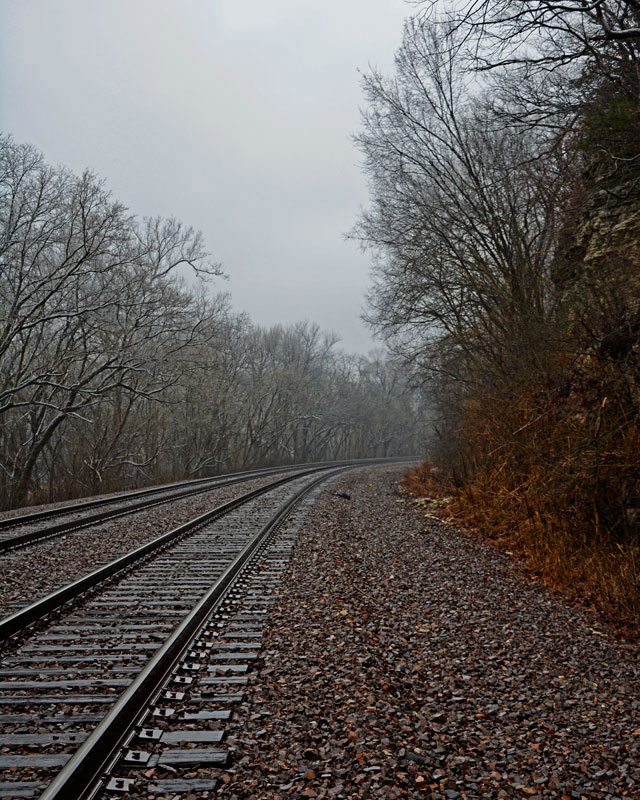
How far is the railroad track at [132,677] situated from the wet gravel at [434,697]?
0.88 ft


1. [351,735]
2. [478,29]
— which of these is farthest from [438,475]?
[351,735]

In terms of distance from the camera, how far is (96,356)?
2166 cm

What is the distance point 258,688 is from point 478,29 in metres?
7.11

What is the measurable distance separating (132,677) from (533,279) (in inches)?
466

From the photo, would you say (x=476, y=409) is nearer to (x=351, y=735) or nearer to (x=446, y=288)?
(x=446, y=288)

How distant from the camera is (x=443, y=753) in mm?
3518

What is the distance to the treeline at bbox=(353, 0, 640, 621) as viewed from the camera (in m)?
7.50

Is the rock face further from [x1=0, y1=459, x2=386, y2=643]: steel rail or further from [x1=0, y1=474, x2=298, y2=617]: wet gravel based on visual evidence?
[x1=0, y1=474, x2=298, y2=617]: wet gravel

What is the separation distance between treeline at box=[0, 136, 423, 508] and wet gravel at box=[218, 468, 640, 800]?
13194 millimetres

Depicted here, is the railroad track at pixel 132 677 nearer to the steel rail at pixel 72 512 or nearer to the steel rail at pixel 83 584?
the steel rail at pixel 83 584

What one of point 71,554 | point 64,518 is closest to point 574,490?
point 71,554

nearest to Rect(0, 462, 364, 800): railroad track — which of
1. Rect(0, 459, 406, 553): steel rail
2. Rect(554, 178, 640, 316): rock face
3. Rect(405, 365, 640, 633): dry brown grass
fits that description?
Rect(0, 459, 406, 553): steel rail

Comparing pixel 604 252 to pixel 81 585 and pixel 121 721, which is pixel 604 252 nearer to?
pixel 81 585

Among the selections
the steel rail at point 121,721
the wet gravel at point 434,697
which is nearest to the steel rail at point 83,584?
the steel rail at point 121,721
